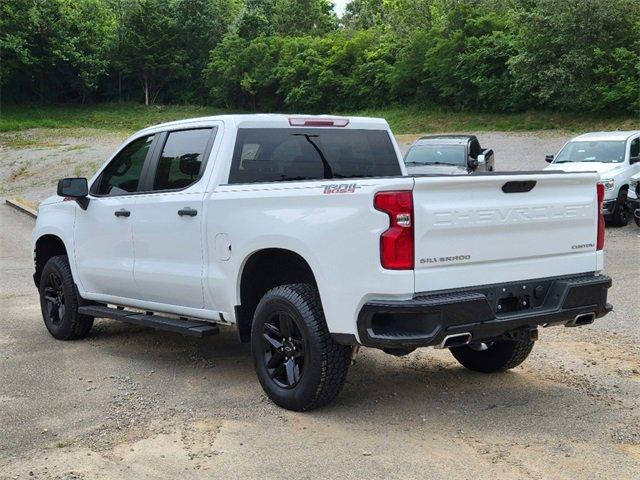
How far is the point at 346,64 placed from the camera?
52.4m

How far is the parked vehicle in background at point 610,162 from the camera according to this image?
1530 cm

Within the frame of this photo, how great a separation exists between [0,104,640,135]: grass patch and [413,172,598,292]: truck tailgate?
1192 inches

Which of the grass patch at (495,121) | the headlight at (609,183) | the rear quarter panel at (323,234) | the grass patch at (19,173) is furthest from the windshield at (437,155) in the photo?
the grass patch at (495,121)

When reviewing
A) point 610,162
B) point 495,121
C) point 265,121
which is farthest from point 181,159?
point 495,121

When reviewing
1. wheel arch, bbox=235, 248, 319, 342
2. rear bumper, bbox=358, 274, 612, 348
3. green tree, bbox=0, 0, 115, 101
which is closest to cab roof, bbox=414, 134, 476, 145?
wheel arch, bbox=235, 248, 319, 342

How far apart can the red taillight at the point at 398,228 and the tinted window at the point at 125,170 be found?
9.42 ft

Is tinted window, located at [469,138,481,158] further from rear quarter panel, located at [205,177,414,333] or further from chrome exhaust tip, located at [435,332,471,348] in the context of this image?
chrome exhaust tip, located at [435,332,471,348]

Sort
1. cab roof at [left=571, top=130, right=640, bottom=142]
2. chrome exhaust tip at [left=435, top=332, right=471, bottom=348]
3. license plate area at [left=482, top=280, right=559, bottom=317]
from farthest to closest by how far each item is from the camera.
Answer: cab roof at [left=571, top=130, right=640, bottom=142]
license plate area at [left=482, top=280, right=559, bottom=317]
chrome exhaust tip at [left=435, top=332, right=471, bottom=348]

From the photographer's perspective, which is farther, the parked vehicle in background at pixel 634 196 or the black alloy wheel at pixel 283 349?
the parked vehicle in background at pixel 634 196

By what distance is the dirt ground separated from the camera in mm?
4215

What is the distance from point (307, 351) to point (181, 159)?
6.97ft

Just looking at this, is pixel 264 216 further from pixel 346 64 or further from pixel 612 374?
pixel 346 64

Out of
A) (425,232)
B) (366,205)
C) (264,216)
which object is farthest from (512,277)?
(264,216)

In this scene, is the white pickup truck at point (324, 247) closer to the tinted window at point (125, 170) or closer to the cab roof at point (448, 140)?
the tinted window at point (125, 170)
